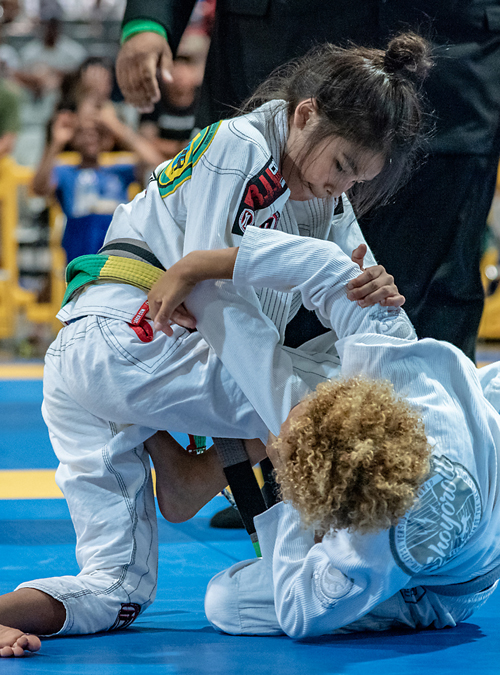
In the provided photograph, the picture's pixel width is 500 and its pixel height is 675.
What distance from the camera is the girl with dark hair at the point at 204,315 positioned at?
147 centimetres

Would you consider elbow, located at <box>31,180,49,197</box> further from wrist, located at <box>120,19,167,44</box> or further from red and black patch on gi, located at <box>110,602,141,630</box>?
red and black patch on gi, located at <box>110,602,141,630</box>

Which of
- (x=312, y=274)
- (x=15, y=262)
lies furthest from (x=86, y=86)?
(x=312, y=274)

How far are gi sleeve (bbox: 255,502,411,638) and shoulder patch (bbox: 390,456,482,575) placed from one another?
25mm

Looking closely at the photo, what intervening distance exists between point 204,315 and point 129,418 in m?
0.26

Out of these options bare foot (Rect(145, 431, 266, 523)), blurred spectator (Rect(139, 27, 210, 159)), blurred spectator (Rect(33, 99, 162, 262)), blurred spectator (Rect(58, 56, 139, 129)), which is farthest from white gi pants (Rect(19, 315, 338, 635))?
blurred spectator (Rect(58, 56, 139, 129))

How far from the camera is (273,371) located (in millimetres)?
A: 1480

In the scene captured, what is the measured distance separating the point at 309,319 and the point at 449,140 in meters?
0.65

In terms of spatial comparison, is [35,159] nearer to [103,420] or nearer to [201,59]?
[201,59]

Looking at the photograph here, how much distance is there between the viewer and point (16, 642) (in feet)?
4.42

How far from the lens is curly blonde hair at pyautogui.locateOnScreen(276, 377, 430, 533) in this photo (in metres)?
1.19

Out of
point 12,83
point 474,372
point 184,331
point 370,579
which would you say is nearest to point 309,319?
point 184,331

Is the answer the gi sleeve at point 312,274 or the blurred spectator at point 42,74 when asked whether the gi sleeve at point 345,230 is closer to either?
the gi sleeve at point 312,274

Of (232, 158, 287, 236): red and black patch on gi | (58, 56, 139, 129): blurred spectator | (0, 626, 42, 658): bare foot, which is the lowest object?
(0, 626, 42, 658): bare foot

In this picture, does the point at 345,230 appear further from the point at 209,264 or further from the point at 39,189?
the point at 39,189
